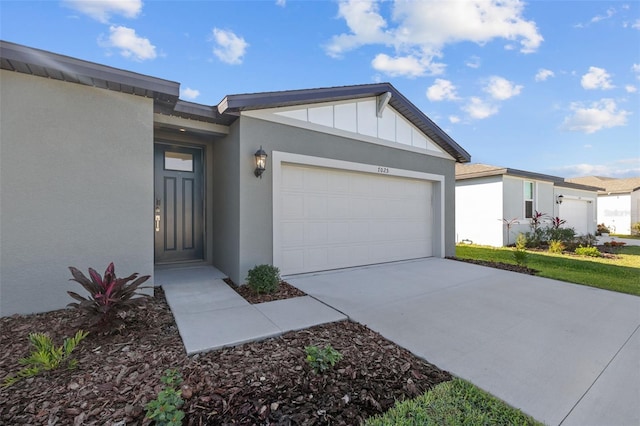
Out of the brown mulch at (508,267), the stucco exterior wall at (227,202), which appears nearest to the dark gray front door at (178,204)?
the stucco exterior wall at (227,202)

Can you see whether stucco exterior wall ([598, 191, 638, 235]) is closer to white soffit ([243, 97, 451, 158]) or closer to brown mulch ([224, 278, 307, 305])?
white soffit ([243, 97, 451, 158])

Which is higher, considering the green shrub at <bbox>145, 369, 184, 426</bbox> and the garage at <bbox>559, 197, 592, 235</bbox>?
the garage at <bbox>559, 197, 592, 235</bbox>

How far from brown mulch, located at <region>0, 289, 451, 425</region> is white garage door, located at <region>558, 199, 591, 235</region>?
1822 centimetres

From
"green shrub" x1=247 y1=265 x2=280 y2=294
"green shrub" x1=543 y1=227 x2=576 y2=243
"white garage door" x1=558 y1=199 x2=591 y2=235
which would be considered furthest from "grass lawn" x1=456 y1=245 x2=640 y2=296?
"white garage door" x1=558 y1=199 x2=591 y2=235

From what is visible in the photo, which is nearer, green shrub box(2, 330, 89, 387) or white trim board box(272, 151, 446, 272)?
green shrub box(2, 330, 89, 387)

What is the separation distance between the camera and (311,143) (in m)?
5.87

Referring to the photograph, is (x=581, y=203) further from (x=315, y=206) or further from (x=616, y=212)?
(x=315, y=206)

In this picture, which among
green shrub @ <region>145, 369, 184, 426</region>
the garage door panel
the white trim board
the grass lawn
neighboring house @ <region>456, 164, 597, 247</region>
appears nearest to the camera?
green shrub @ <region>145, 369, 184, 426</region>

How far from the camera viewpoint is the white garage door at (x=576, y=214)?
1577cm

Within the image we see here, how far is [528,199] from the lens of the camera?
44.0 feet

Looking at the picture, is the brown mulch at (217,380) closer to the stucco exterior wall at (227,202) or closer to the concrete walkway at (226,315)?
the concrete walkway at (226,315)

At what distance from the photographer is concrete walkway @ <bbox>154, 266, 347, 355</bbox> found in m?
3.03

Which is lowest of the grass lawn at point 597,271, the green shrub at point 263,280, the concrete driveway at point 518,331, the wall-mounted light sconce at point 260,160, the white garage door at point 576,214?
the grass lawn at point 597,271

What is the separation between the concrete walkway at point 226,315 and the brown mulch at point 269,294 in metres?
0.13
